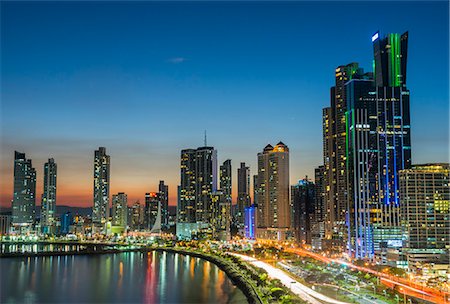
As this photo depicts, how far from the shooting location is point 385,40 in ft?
106

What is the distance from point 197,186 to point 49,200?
2125cm

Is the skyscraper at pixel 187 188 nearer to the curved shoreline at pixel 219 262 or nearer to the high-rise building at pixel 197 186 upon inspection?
the high-rise building at pixel 197 186

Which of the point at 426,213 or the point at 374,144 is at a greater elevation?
the point at 374,144

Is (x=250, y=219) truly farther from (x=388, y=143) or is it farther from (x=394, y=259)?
(x=394, y=259)

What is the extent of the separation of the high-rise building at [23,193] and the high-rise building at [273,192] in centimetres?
2993

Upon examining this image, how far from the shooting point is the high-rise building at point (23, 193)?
62897 mm

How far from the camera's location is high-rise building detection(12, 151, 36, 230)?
206ft

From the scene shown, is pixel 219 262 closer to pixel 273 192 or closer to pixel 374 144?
pixel 374 144

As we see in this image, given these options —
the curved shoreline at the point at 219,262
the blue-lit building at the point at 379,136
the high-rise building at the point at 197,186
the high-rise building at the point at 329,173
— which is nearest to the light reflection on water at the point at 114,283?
Answer: the curved shoreline at the point at 219,262

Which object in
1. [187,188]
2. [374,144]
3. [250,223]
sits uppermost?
[374,144]

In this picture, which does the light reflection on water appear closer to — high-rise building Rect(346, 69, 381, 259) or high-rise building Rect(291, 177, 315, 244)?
high-rise building Rect(346, 69, 381, 259)

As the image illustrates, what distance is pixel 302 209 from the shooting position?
157 feet

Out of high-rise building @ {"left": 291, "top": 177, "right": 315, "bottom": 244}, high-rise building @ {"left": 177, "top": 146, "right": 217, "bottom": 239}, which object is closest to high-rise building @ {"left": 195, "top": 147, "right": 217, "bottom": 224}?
high-rise building @ {"left": 177, "top": 146, "right": 217, "bottom": 239}

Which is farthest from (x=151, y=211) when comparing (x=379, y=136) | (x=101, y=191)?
(x=379, y=136)
